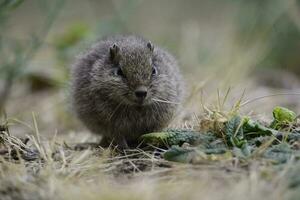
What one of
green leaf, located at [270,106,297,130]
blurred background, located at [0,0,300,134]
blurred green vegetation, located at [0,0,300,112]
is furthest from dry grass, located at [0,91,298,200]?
blurred green vegetation, located at [0,0,300,112]

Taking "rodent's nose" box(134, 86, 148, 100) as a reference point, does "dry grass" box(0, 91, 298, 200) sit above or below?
below

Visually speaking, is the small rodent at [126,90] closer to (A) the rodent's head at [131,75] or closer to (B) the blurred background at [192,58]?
(A) the rodent's head at [131,75]

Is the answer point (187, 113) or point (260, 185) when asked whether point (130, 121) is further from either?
point (260, 185)

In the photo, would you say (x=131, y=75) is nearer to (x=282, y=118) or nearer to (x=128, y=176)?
(x=128, y=176)

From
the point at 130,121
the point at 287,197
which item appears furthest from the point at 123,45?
the point at 287,197

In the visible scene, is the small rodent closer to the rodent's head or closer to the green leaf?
the rodent's head

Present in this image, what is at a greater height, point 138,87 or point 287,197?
point 138,87

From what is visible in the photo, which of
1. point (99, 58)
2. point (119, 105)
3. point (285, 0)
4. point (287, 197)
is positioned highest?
point (285, 0)

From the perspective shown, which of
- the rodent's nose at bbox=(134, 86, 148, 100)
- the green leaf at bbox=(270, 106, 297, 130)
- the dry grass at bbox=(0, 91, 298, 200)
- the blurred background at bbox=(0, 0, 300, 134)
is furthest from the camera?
the blurred background at bbox=(0, 0, 300, 134)

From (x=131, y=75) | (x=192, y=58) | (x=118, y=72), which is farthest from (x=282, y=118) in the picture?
(x=192, y=58)
